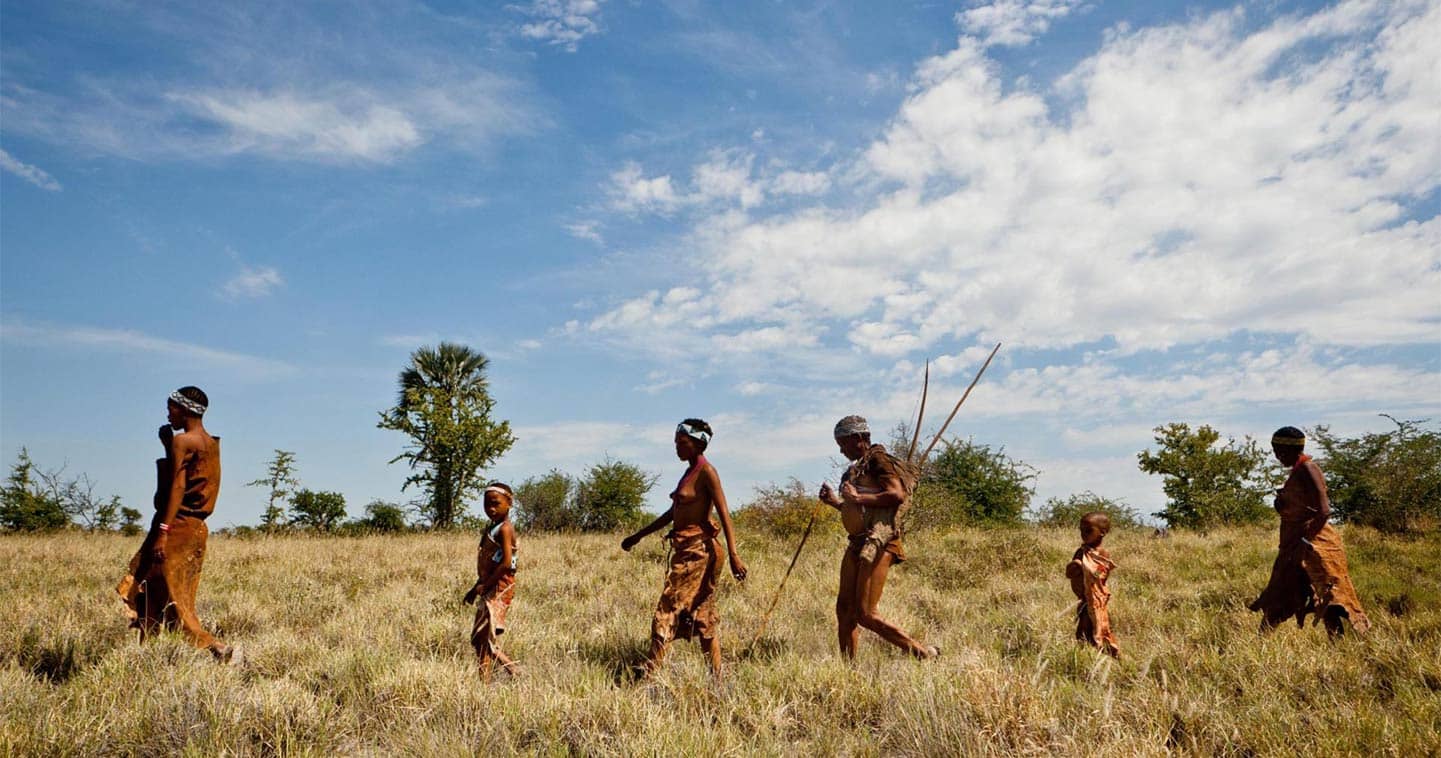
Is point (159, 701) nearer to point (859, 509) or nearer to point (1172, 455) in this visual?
point (859, 509)

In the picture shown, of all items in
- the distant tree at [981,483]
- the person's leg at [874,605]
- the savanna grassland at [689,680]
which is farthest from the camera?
the distant tree at [981,483]

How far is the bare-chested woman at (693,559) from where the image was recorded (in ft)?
17.9

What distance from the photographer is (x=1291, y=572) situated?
6652 millimetres

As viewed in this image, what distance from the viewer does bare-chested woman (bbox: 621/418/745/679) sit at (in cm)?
546

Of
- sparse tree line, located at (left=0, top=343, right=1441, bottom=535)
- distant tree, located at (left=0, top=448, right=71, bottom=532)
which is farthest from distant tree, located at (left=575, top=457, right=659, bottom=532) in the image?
distant tree, located at (left=0, top=448, right=71, bottom=532)

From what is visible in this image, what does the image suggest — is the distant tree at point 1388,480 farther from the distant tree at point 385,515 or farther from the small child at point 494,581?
the distant tree at point 385,515

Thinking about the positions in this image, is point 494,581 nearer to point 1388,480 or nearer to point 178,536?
point 178,536

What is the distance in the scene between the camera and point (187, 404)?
19.3 feet

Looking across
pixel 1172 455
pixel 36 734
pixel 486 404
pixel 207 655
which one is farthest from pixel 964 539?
pixel 486 404

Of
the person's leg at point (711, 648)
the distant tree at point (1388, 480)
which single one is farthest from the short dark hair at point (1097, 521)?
the distant tree at point (1388, 480)

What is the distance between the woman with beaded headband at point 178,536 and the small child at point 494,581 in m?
1.83

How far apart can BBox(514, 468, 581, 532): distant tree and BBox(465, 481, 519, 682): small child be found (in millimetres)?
24522

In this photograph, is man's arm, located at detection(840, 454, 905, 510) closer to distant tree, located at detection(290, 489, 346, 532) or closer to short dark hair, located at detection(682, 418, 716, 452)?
short dark hair, located at detection(682, 418, 716, 452)

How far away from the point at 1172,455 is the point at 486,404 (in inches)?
1071
